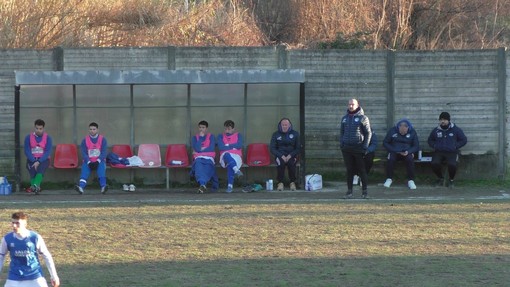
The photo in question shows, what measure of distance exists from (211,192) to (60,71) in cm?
381

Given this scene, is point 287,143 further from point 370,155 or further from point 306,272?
point 306,272

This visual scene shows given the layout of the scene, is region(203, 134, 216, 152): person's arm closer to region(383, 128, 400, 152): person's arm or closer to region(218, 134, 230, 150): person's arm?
region(218, 134, 230, 150): person's arm

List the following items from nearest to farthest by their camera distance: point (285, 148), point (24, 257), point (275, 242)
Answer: point (24, 257), point (275, 242), point (285, 148)

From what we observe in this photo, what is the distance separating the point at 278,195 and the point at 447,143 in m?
3.57

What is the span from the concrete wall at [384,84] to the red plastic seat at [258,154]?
2.77 feet

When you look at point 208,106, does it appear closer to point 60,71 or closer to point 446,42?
point 60,71

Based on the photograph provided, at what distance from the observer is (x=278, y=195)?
1580 centimetres

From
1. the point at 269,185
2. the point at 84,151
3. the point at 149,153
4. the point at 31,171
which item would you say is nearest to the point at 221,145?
the point at 269,185

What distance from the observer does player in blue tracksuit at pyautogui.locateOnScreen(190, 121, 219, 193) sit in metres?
16.3

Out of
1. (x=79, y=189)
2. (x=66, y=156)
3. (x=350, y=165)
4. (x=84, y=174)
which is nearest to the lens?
(x=350, y=165)

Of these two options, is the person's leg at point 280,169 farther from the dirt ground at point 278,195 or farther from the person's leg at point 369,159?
the person's leg at point 369,159

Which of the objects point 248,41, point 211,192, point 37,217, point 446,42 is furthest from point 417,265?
point 446,42

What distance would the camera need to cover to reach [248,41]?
967 inches

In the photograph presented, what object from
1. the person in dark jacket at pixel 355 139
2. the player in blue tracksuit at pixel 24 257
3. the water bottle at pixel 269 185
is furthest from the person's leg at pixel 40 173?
the player in blue tracksuit at pixel 24 257
